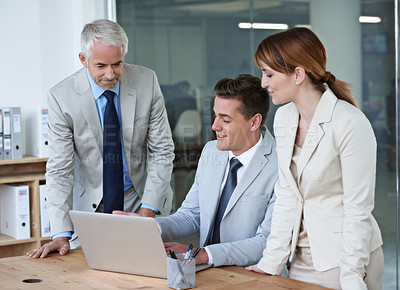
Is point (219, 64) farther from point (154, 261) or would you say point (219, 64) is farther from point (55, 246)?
point (154, 261)

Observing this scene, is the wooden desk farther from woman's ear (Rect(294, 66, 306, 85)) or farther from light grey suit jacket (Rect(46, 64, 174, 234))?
woman's ear (Rect(294, 66, 306, 85))

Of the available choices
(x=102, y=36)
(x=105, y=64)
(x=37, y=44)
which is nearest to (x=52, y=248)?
(x=105, y=64)

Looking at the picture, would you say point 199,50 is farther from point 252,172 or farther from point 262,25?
point 252,172

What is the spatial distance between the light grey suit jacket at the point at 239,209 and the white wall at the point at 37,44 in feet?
7.42

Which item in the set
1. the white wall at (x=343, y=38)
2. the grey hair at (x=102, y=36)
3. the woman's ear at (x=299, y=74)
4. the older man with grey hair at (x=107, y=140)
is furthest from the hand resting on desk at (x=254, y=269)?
the white wall at (x=343, y=38)

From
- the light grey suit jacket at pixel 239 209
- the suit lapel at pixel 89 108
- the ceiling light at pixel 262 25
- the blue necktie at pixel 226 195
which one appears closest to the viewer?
the light grey suit jacket at pixel 239 209

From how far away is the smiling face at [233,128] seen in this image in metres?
2.51

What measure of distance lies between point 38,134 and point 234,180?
2.27 m

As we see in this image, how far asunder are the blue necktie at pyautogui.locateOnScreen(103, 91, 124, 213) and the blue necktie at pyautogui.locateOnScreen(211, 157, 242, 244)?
587mm

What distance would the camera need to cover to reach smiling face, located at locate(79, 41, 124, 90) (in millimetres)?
2586

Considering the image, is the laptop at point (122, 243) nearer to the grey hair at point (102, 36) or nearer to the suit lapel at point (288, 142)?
the suit lapel at point (288, 142)

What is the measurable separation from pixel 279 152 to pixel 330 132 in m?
0.24

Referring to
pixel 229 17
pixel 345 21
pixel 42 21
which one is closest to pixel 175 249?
pixel 345 21

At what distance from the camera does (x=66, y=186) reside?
2746mm
